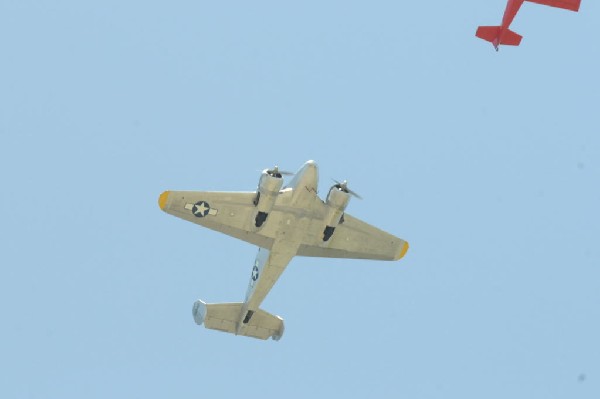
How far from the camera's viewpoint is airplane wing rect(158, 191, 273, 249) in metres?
61.3

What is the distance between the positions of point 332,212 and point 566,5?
60.8 ft

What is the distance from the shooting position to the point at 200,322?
67.7 m

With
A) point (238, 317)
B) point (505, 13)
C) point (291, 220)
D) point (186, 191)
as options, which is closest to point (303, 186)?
point (291, 220)

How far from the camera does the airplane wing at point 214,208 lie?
61312mm

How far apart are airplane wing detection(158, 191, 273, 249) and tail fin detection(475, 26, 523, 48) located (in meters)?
19.1

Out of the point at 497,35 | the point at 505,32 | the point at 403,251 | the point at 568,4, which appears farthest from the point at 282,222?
the point at 568,4

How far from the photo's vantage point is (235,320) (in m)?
67.5

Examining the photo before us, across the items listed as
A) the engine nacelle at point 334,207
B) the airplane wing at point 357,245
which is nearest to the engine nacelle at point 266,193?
the engine nacelle at point 334,207

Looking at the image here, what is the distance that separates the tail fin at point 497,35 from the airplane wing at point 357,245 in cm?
1418

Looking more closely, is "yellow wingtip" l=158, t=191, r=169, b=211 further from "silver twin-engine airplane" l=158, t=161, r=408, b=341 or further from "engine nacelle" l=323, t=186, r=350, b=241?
"engine nacelle" l=323, t=186, r=350, b=241

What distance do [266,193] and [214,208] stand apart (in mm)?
3649

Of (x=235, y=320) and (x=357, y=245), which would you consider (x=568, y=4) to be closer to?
(x=357, y=245)

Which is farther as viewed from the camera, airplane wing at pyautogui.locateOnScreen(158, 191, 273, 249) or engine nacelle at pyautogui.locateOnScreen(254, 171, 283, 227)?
airplane wing at pyautogui.locateOnScreen(158, 191, 273, 249)

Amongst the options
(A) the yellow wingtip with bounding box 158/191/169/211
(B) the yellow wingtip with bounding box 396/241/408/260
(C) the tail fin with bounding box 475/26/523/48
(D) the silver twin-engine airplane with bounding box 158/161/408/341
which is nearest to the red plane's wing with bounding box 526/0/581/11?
(C) the tail fin with bounding box 475/26/523/48
